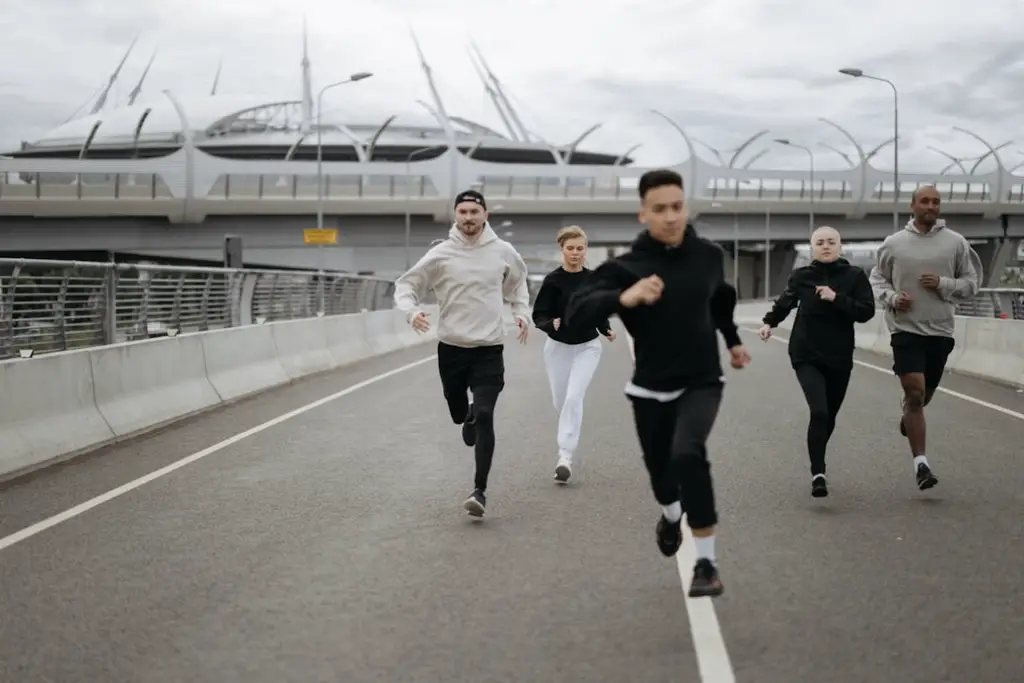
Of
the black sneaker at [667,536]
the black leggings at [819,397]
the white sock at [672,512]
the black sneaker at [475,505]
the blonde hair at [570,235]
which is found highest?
the blonde hair at [570,235]

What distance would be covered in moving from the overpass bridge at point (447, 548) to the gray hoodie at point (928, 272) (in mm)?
1092

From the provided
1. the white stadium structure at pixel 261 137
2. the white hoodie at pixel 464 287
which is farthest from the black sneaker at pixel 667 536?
the white stadium structure at pixel 261 137

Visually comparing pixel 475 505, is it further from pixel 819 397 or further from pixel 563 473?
pixel 819 397

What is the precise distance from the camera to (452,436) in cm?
1231

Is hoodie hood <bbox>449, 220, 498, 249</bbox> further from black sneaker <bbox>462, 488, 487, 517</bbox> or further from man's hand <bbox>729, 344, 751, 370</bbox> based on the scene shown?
man's hand <bbox>729, 344, 751, 370</bbox>

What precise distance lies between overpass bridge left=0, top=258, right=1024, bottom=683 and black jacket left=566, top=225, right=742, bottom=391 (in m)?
0.97

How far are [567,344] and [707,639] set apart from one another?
5029 millimetres

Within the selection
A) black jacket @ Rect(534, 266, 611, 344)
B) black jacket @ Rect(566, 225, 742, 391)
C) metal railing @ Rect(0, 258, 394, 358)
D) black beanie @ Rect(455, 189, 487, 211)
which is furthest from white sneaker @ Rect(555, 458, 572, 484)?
metal railing @ Rect(0, 258, 394, 358)

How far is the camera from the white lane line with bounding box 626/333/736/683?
475cm

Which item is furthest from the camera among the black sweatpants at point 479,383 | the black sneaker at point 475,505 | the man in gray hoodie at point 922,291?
the man in gray hoodie at point 922,291

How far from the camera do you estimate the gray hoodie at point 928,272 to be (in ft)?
29.8

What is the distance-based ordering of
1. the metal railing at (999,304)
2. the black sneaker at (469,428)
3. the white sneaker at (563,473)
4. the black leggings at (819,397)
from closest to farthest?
the black leggings at (819,397) < the black sneaker at (469,428) < the white sneaker at (563,473) < the metal railing at (999,304)

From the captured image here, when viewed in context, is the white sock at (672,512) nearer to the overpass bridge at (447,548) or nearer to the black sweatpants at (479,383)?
the overpass bridge at (447,548)

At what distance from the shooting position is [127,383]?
42.5 ft
